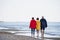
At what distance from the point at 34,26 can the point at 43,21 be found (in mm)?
985

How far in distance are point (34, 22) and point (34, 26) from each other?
38 centimetres

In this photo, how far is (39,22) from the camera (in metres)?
18.2

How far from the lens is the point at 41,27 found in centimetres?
1822

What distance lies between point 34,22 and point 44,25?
3.43 feet

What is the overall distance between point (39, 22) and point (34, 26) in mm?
601

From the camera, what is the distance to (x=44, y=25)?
18.0 m

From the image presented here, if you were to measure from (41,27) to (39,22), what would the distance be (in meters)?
0.50

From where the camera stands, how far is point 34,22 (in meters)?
18.4

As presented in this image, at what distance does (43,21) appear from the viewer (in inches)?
711

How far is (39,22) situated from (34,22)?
494mm

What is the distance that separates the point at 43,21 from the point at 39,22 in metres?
0.41
